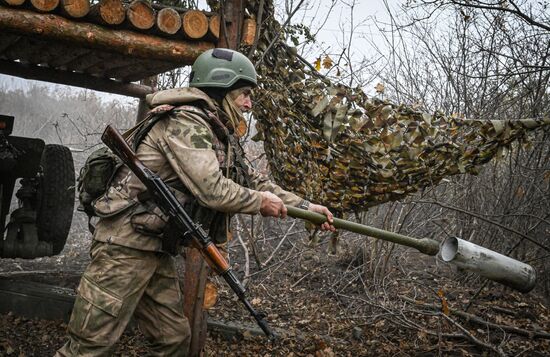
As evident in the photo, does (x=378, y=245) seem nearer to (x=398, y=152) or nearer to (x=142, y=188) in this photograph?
(x=398, y=152)

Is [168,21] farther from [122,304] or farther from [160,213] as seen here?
[122,304]

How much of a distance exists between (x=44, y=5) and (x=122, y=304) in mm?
2376

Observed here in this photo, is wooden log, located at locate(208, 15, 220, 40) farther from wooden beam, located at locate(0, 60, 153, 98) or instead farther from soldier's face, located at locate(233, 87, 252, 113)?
wooden beam, located at locate(0, 60, 153, 98)

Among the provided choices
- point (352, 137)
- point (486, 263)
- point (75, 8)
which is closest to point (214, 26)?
point (75, 8)

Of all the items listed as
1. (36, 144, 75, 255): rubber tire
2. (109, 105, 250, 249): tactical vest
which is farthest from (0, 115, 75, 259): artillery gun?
(109, 105, 250, 249): tactical vest

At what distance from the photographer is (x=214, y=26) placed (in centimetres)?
393

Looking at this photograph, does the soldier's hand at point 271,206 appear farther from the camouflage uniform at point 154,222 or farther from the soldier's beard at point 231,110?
the soldier's beard at point 231,110

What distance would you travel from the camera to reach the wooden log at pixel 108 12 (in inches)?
146

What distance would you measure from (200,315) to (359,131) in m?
1.90

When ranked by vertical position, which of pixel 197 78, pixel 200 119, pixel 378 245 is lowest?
pixel 378 245

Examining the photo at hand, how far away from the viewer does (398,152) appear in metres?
3.80

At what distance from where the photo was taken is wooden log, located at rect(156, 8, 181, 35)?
3871 millimetres

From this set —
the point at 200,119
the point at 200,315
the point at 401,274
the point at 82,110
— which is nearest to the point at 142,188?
the point at 200,119

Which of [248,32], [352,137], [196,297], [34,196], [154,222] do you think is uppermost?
[248,32]
